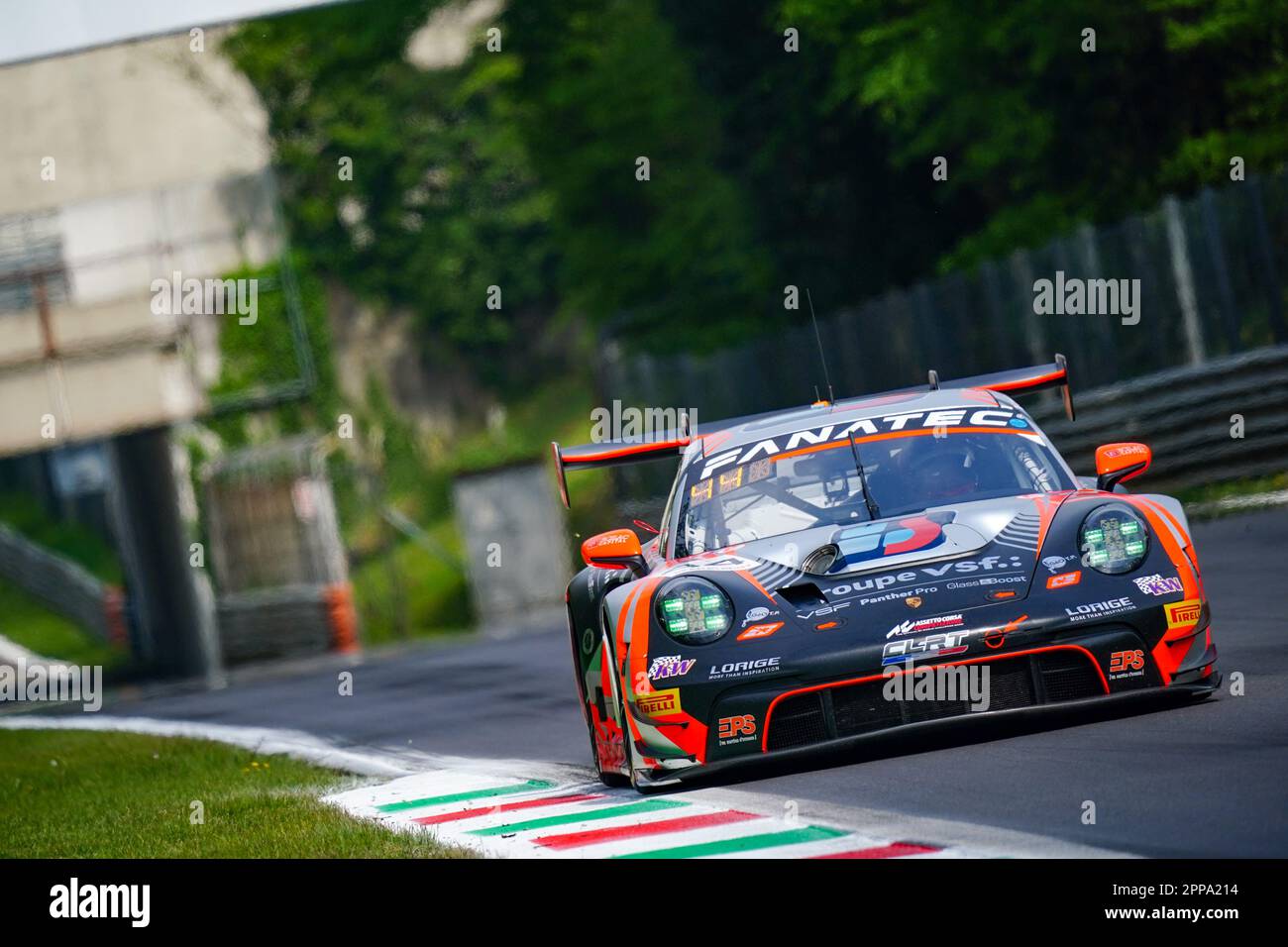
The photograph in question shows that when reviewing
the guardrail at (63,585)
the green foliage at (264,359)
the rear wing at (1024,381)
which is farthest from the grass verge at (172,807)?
the guardrail at (63,585)

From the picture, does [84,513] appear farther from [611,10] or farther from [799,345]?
[799,345]

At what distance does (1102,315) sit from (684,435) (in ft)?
39.1

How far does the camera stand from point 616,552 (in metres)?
8.38

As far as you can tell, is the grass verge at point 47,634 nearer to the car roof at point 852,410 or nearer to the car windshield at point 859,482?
the car roof at point 852,410

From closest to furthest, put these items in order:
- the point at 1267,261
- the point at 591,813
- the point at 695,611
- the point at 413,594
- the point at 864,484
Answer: the point at 695,611 → the point at 591,813 → the point at 864,484 → the point at 1267,261 → the point at 413,594

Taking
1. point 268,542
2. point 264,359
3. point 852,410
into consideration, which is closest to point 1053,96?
point 268,542

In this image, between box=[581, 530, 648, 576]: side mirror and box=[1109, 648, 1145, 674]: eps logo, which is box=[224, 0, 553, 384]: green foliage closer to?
box=[581, 530, 648, 576]: side mirror

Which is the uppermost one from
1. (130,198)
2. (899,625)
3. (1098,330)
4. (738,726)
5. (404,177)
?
(404,177)

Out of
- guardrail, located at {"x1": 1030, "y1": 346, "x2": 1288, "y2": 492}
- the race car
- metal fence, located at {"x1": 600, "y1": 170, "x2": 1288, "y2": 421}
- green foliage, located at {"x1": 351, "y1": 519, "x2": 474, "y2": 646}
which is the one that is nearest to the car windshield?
the race car

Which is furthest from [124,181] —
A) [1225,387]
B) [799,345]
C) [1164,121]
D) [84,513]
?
[1225,387]

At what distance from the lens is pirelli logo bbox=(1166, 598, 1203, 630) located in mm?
7613

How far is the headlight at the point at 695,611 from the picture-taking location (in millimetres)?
7676

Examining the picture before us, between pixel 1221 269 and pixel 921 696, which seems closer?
pixel 921 696

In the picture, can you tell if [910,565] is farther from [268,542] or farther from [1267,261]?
[268,542]
